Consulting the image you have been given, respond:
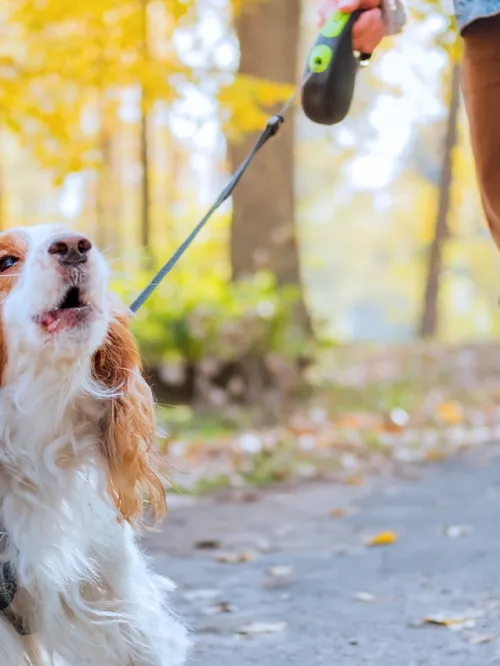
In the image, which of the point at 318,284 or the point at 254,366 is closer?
the point at 254,366

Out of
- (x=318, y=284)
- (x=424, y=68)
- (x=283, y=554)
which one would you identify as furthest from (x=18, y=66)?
(x=318, y=284)

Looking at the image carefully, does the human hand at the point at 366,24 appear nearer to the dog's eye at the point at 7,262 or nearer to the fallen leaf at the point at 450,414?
the dog's eye at the point at 7,262

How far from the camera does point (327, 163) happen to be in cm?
2800

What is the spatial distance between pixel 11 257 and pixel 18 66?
401cm

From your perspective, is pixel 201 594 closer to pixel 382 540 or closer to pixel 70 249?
pixel 382 540

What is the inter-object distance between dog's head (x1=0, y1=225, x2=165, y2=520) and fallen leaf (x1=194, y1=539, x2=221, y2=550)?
2.16 metres

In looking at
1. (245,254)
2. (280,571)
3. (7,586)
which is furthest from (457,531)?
(245,254)

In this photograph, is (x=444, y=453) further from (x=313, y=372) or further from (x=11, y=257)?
(x=11, y=257)

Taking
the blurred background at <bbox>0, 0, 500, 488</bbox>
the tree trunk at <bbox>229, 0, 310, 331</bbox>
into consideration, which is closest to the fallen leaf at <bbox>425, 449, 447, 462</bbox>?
the blurred background at <bbox>0, 0, 500, 488</bbox>

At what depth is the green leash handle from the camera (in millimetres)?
2939

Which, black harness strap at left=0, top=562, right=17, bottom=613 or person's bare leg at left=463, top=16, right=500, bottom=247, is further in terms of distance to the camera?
person's bare leg at left=463, top=16, right=500, bottom=247

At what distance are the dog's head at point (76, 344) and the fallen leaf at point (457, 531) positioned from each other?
93.1 inches

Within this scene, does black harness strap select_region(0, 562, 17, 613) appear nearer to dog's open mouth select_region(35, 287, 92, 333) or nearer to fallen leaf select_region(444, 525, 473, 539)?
dog's open mouth select_region(35, 287, 92, 333)

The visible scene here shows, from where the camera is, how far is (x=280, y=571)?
4168 millimetres
